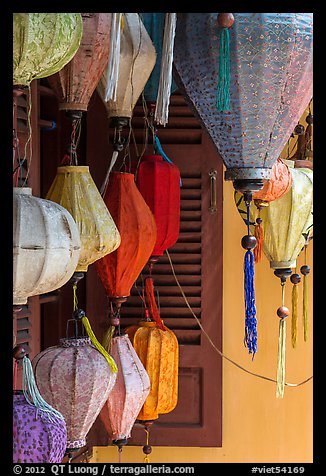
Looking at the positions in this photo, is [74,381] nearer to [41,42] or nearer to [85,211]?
[85,211]

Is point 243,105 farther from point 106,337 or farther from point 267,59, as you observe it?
point 106,337

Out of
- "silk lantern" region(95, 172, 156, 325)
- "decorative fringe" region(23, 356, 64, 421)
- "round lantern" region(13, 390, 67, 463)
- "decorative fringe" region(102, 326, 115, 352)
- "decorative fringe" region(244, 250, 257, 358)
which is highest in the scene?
"silk lantern" region(95, 172, 156, 325)

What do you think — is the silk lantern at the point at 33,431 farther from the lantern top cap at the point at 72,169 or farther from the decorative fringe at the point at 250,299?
the decorative fringe at the point at 250,299

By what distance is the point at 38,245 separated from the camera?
4.19ft

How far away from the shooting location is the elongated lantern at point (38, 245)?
1264 millimetres

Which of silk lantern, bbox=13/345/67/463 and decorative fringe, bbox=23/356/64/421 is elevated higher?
decorative fringe, bbox=23/356/64/421

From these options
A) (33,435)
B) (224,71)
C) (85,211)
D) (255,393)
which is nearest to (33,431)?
(33,435)

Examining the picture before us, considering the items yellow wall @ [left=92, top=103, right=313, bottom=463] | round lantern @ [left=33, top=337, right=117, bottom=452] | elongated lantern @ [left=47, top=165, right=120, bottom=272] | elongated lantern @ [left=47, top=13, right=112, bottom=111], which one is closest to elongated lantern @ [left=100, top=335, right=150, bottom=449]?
round lantern @ [left=33, top=337, right=117, bottom=452]

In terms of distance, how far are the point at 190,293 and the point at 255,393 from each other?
16.4 inches

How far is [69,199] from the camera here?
154 cm

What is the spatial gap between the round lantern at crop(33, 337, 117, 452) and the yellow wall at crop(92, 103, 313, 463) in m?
1.04

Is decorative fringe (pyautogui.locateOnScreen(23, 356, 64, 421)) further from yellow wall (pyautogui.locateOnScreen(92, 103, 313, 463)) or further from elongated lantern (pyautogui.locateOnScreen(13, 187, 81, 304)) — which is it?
yellow wall (pyautogui.locateOnScreen(92, 103, 313, 463))

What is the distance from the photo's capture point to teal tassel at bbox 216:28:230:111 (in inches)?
56.9
